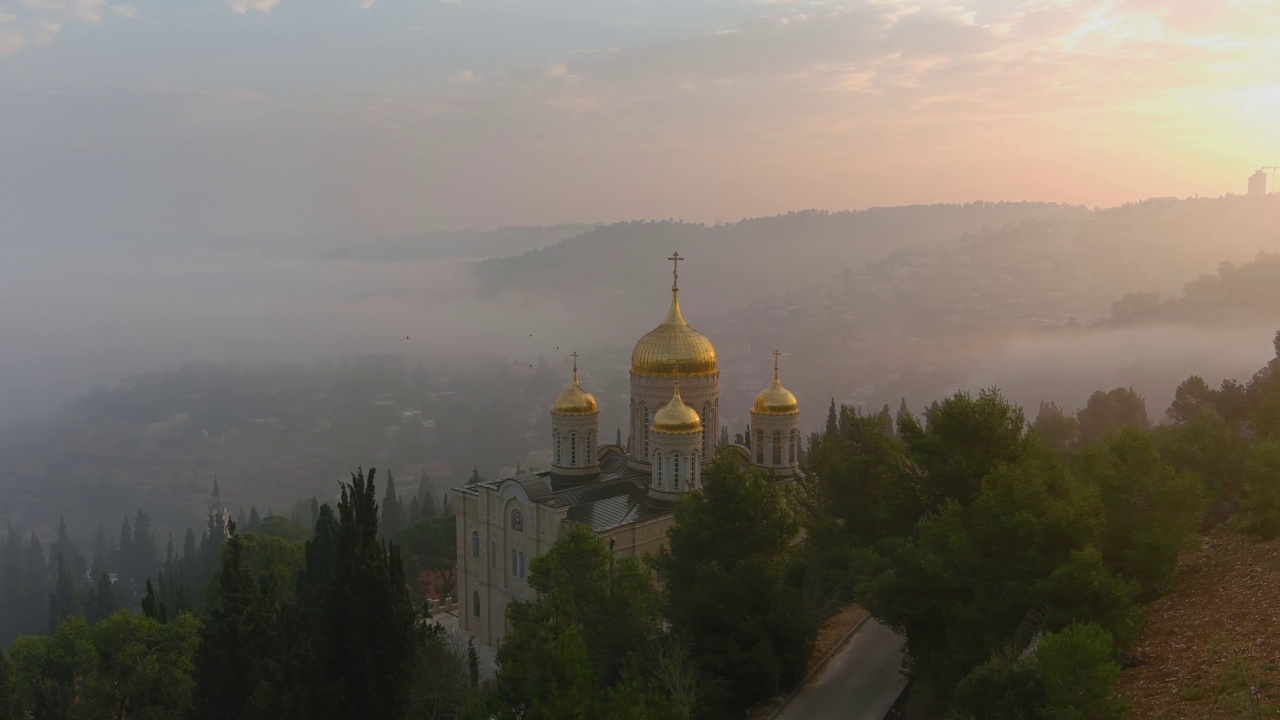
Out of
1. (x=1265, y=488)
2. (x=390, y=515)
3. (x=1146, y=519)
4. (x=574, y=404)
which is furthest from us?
(x=390, y=515)

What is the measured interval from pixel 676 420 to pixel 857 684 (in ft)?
36.2

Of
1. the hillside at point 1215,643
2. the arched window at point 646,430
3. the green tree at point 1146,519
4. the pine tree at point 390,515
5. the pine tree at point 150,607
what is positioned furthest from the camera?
the pine tree at point 390,515

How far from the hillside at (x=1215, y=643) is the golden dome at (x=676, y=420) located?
46.1 ft

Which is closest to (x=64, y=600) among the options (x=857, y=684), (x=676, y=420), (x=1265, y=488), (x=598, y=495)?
(x=598, y=495)

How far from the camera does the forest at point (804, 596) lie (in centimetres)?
1413

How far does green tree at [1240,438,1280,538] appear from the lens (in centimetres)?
1734

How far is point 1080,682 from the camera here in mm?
11523

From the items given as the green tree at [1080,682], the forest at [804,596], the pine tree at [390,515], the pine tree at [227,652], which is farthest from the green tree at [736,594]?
the pine tree at [390,515]

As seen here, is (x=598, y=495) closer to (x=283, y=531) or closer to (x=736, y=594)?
(x=736, y=594)

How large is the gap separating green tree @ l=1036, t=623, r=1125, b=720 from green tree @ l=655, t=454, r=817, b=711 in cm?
698

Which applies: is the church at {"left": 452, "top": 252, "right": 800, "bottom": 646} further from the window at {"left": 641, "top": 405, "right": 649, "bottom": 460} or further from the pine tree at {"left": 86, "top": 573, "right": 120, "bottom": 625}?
the pine tree at {"left": 86, "top": 573, "right": 120, "bottom": 625}

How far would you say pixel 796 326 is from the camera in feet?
451

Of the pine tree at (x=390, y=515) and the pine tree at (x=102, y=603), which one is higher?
the pine tree at (x=390, y=515)

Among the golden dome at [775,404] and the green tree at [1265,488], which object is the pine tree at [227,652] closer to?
the golden dome at [775,404]
